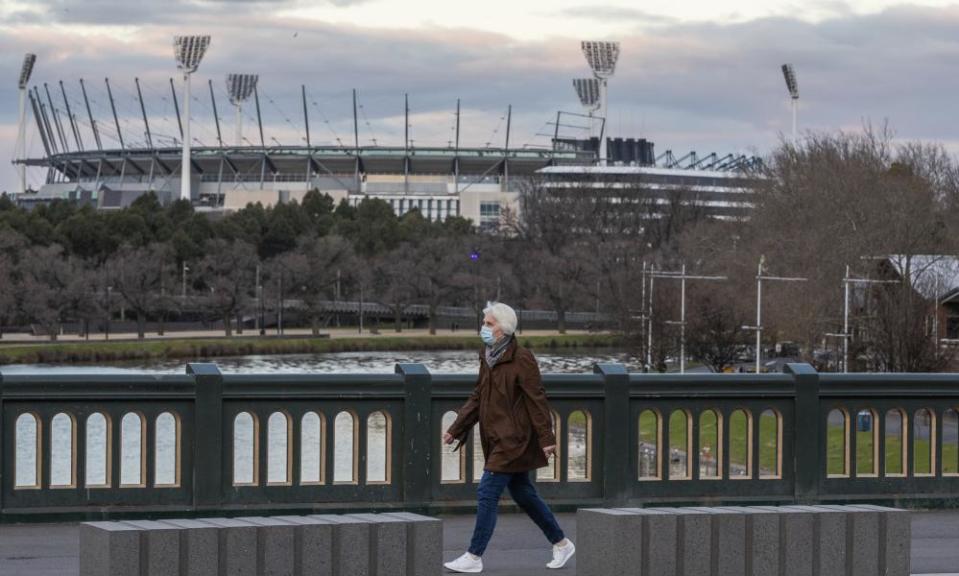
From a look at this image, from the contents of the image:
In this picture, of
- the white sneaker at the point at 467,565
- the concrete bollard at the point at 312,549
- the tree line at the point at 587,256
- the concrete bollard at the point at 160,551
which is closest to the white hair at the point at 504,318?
the white sneaker at the point at 467,565

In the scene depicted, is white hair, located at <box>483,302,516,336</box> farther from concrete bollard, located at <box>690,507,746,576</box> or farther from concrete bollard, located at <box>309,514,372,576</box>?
concrete bollard, located at <box>309,514,372,576</box>

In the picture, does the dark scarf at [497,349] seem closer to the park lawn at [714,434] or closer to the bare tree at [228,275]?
the park lawn at [714,434]

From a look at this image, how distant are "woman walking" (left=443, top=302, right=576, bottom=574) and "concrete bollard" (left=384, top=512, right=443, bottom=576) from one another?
62.0 inches

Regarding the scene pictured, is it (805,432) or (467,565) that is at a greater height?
(805,432)

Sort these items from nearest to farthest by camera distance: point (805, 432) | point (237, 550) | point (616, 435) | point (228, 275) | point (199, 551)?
point (199, 551) → point (237, 550) → point (616, 435) → point (805, 432) → point (228, 275)

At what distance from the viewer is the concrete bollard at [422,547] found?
35.8ft

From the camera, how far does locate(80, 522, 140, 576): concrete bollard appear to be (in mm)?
10055

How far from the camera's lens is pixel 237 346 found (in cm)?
10419

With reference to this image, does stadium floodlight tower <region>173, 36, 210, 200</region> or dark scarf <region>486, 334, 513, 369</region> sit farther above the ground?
stadium floodlight tower <region>173, 36, 210, 200</region>

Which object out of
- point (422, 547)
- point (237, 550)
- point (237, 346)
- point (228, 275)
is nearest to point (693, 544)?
point (422, 547)

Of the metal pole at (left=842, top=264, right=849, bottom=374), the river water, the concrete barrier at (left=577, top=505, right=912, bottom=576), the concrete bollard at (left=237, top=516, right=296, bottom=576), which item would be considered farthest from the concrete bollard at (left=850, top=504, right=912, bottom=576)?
the metal pole at (left=842, top=264, right=849, bottom=374)

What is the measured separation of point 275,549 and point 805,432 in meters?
7.05

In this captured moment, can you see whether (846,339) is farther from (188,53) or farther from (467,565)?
(188,53)

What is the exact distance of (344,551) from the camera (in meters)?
10.7
